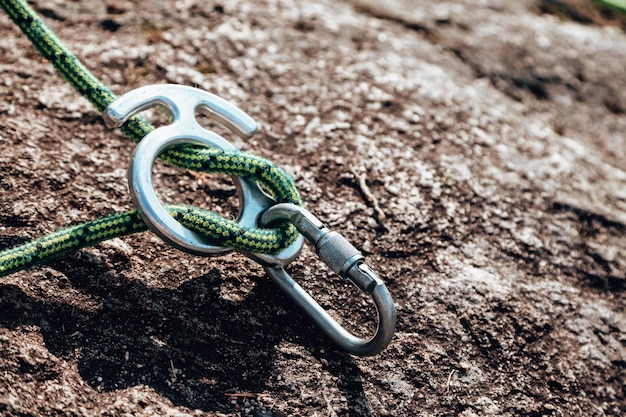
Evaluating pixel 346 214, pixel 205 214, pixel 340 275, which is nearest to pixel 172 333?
pixel 205 214

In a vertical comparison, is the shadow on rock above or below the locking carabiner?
below

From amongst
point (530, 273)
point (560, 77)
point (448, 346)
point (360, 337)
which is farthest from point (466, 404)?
point (560, 77)

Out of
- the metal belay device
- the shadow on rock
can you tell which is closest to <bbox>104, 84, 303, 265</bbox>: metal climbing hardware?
the metal belay device

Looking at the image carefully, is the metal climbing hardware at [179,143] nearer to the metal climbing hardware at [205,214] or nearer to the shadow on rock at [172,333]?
the metal climbing hardware at [205,214]

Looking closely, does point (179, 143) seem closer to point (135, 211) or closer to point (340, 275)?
point (135, 211)

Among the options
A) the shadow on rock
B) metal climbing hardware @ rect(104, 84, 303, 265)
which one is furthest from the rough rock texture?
metal climbing hardware @ rect(104, 84, 303, 265)

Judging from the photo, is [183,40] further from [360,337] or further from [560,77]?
[560,77]

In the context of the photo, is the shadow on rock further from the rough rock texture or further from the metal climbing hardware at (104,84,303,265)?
the metal climbing hardware at (104,84,303,265)
